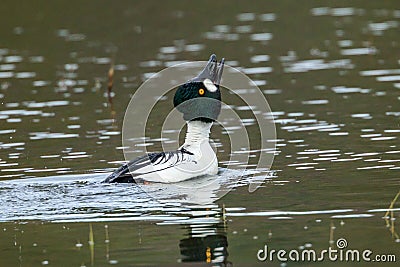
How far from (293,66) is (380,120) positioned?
599 cm

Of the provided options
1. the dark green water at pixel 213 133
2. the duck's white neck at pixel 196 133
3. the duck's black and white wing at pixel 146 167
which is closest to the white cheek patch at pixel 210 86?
the duck's white neck at pixel 196 133

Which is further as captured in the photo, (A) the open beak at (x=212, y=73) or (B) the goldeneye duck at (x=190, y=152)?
(A) the open beak at (x=212, y=73)

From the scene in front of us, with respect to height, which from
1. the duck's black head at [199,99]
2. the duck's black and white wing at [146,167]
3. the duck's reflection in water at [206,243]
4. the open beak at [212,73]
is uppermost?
the open beak at [212,73]

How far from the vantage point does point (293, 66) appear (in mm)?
23016

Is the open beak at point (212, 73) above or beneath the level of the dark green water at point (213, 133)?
above

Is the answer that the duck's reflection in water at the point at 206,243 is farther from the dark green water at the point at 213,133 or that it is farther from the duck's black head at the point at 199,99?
the duck's black head at the point at 199,99

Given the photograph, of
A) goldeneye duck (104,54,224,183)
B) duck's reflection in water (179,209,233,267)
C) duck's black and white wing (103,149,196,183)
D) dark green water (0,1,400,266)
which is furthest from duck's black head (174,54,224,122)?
duck's reflection in water (179,209,233,267)

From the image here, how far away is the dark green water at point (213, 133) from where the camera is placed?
35.9ft

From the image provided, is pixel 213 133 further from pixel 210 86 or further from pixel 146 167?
pixel 146 167

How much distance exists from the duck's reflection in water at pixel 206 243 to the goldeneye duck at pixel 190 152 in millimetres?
1839

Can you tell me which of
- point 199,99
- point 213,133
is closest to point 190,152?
point 199,99

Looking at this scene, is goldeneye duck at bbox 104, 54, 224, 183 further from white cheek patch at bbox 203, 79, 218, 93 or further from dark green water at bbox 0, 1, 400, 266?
dark green water at bbox 0, 1, 400, 266

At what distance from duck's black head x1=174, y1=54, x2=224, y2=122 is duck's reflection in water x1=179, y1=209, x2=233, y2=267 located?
2510 millimetres

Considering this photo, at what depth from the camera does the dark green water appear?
35.9 ft
